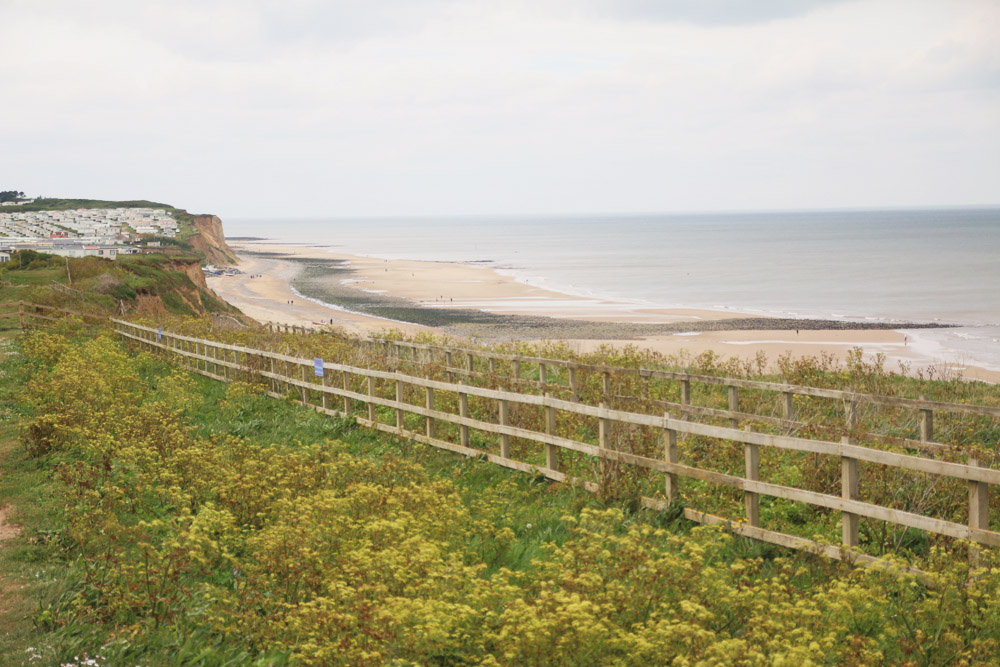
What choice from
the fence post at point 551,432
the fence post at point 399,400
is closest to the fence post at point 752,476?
the fence post at point 551,432

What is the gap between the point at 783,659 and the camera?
4.77 meters

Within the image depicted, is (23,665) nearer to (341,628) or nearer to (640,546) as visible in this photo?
(341,628)

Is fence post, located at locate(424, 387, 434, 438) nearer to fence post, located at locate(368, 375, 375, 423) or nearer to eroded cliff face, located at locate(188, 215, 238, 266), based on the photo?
fence post, located at locate(368, 375, 375, 423)

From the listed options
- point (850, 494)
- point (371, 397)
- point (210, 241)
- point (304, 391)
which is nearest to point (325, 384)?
point (304, 391)

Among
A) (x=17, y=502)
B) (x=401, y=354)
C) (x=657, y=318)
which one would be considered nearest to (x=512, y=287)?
(x=657, y=318)

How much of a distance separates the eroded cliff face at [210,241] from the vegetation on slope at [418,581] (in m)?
126

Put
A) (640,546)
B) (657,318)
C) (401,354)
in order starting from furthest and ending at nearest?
1. (657,318)
2. (401,354)
3. (640,546)

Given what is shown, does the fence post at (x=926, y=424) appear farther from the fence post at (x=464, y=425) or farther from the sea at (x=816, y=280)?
the sea at (x=816, y=280)

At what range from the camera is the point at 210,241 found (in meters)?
145

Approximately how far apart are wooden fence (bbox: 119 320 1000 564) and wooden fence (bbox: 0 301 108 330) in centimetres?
1514

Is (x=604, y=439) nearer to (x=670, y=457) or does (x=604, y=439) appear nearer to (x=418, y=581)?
(x=670, y=457)

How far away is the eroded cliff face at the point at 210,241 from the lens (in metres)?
134

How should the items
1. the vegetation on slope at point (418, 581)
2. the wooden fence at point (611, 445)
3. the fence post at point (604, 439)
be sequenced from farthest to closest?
the fence post at point (604, 439) < the wooden fence at point (611, 445) < the vegetation on slope at point (418, 581)

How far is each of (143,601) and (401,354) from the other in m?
14.9
